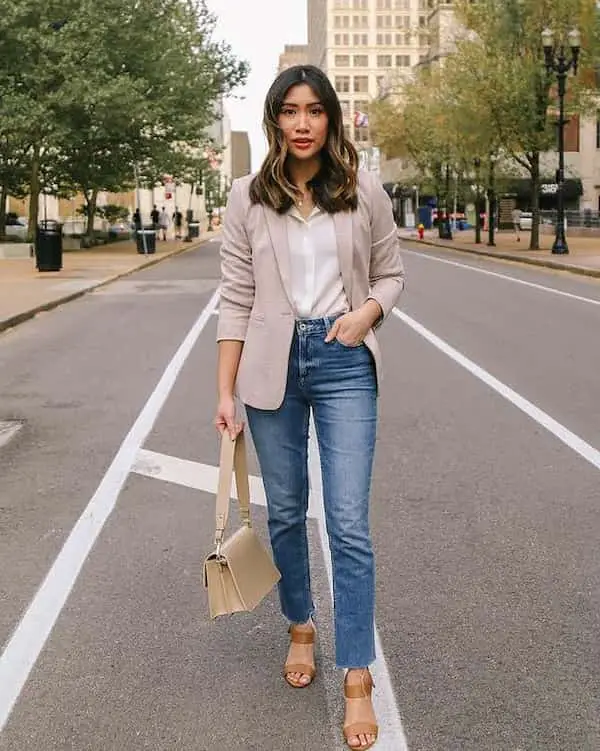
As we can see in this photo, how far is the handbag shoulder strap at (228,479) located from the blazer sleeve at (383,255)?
61 centimetres

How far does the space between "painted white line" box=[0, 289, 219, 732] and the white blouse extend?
1.66 metres

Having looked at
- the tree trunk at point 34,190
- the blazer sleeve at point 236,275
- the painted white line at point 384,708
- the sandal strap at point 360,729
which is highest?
the tree trunk at point 34,190

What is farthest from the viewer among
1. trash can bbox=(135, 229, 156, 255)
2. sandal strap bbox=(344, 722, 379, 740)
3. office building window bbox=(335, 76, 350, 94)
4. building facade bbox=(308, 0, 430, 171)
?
office building window bbox=(335, 76, 350, 94)

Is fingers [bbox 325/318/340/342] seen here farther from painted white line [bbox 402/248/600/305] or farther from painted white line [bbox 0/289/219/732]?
painted white line [bbox 402/248/600/305]

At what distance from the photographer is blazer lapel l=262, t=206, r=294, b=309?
3438 mm

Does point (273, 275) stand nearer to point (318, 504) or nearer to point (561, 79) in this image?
point (318, 504)

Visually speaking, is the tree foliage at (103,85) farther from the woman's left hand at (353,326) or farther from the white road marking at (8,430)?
the woman's left hand at (353,326)

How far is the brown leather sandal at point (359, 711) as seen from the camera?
3.38 meters

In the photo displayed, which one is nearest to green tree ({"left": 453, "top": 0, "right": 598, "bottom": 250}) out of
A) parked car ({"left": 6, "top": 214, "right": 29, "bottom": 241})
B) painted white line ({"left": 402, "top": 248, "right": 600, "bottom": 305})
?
painted white line ({"left": 402, "top": 248, "right": 600, "bottom": 305})

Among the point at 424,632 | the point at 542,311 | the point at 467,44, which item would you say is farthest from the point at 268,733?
the point at 467,44

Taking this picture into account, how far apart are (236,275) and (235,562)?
0.91 meters

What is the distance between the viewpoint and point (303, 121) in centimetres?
344

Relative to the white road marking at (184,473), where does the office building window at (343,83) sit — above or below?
above

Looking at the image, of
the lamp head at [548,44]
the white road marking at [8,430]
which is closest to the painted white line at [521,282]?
the lamp head at [548,44]
